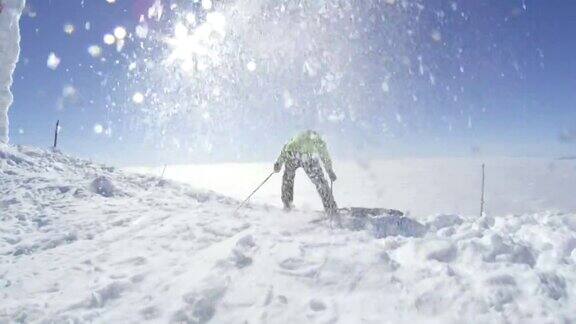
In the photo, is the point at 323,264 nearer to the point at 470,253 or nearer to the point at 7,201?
the point at 470,253

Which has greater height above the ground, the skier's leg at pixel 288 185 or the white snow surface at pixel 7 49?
the white snow surface at pixel 7 49

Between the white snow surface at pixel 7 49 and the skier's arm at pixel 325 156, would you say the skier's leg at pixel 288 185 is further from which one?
the white snow surface at pixel 7 49

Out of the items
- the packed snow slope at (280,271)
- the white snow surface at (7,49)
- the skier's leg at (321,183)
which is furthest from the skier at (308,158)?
the white snow surface at (7,49)

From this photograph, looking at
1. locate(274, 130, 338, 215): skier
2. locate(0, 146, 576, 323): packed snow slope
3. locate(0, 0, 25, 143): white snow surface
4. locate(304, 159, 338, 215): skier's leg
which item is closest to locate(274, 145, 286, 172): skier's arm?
locate(274, 130, 338, 215): skier

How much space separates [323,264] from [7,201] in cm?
994

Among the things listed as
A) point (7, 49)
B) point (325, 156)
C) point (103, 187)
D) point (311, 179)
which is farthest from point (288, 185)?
point (7, 49)

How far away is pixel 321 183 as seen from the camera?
1138 centimetres

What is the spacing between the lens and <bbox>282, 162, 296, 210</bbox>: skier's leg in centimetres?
→ 1216

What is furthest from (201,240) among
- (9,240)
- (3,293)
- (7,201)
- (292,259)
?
(7,201)

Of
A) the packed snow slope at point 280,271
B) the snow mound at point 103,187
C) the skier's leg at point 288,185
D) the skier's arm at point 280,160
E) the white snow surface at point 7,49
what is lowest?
the packed snow slope at point 280,271

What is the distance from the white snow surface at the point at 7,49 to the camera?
30.1 metres

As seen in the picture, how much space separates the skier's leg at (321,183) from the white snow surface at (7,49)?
85.0ft

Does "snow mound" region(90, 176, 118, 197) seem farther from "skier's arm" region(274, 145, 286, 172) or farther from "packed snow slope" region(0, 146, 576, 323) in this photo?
"skier's arm" region(274, 145, 286, 172)

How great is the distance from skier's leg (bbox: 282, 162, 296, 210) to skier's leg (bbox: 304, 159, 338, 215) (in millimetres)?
554
